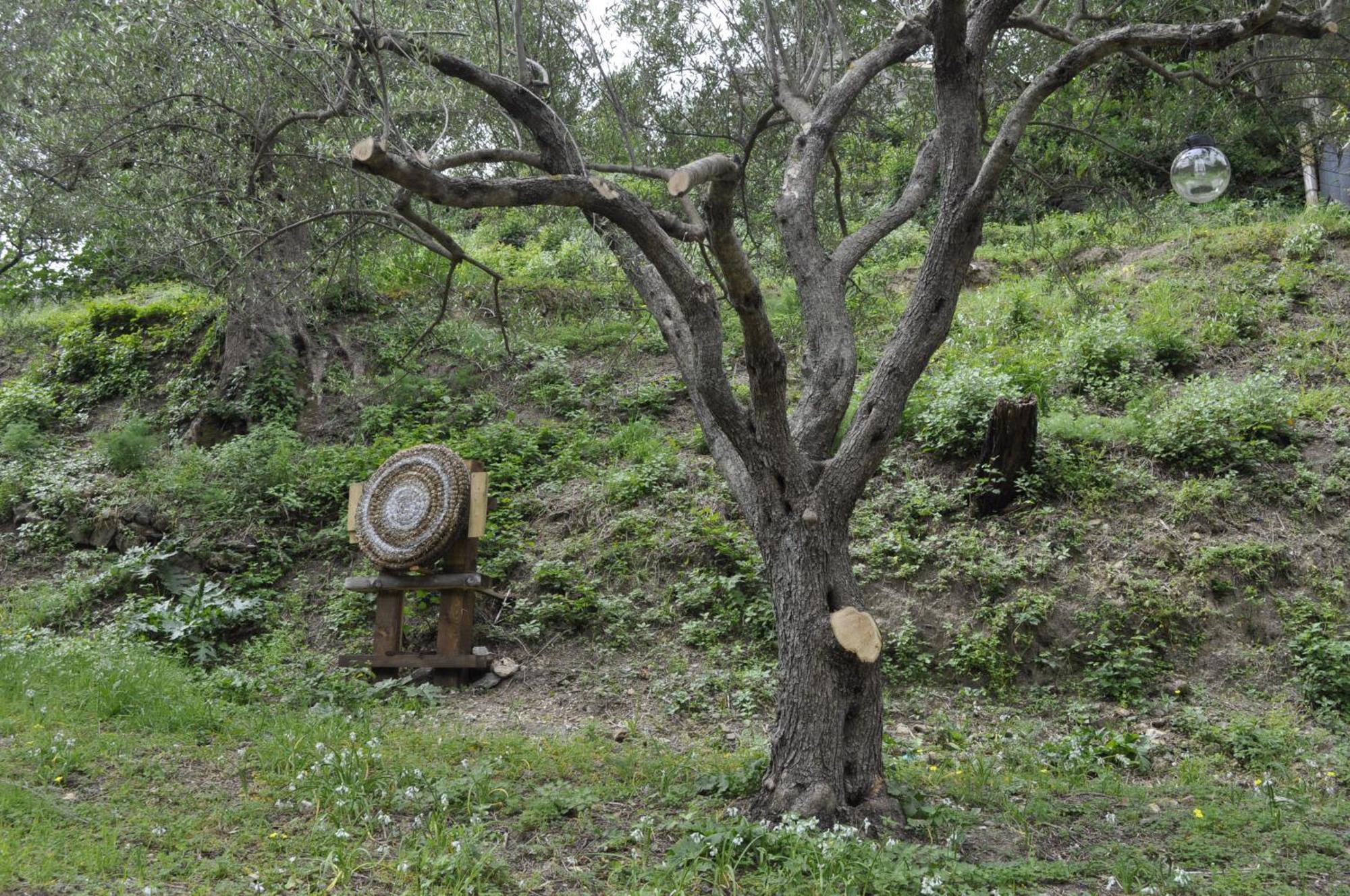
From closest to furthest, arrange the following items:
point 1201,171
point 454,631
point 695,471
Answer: point 1201,171, point 454,631, point 695,471

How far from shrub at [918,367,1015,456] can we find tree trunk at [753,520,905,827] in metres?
4.31

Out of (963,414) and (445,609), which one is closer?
(445,609)

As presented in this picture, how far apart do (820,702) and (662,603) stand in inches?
151

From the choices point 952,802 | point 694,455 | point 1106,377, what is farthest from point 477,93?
point 1106,377

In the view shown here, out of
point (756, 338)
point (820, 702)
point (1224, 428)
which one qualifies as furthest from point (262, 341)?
point (1224, 428)

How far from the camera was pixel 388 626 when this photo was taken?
27.7ft

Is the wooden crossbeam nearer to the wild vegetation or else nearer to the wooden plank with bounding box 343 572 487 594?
the wild vegetation

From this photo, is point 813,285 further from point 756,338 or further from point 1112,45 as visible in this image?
point 1112,45

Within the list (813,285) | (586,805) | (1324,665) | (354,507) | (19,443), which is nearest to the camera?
(586,805)

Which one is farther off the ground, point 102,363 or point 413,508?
point 102,363

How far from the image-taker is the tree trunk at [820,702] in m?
4.96

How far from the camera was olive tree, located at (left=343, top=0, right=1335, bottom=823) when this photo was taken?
487cm

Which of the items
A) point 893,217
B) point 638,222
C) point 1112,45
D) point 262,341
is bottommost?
point 638,222

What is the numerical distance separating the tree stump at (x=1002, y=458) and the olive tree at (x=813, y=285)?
2513 millimetres
